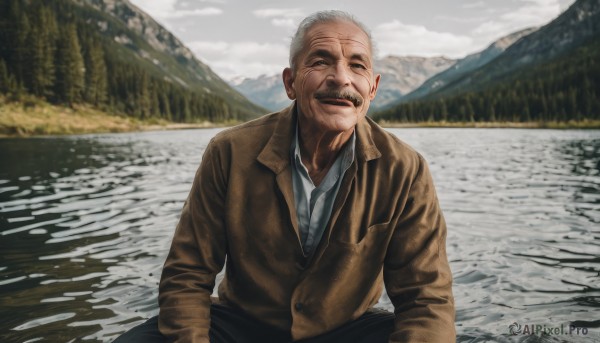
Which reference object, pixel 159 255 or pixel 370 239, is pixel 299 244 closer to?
pixel 370 239

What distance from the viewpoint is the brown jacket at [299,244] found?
307cm

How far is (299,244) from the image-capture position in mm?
3039

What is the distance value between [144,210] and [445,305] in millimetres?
11203

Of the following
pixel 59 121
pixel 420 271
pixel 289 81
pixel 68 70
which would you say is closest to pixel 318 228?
pixel 420 271

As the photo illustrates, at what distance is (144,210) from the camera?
1292cm

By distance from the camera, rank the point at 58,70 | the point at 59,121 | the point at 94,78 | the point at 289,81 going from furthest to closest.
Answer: the point at 94,78 < the point at 58,70 < the point at 59,121 < the point at 289,81

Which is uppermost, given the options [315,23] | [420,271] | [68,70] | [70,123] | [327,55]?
[68,70]

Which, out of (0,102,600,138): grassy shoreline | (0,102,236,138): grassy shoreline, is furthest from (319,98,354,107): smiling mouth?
(0,102,236,138): grassy shoreline

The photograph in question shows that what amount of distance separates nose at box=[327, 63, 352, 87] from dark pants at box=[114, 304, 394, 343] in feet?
5.59

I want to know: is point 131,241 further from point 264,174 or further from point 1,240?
point 264,174

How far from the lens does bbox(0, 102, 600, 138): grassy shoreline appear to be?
6082cm

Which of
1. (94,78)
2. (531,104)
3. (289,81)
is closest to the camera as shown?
(289,81)

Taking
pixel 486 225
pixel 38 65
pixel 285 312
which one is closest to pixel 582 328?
pixel 285 312

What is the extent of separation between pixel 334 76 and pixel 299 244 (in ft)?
3.84
